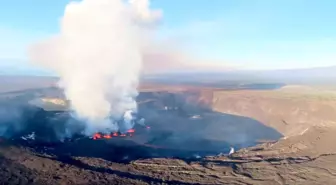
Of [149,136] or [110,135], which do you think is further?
[149,136]

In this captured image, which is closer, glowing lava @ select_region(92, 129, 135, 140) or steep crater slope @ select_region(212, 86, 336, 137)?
glowing lava @ select_region(92, 129, 135, 140)

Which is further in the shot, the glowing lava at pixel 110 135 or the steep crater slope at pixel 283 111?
the steep crater slope at pixel 283 111

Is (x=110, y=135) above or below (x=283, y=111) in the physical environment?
below

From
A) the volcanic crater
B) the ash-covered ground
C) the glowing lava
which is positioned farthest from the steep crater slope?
the glowing lava

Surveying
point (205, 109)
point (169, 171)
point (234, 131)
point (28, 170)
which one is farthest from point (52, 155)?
point (205, 109)

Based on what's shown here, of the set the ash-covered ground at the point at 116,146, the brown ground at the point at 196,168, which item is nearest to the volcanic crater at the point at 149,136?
the ash-covered ground at the point at 116,146

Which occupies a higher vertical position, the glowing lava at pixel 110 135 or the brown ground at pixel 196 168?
the glowing lava at pixel 110 135

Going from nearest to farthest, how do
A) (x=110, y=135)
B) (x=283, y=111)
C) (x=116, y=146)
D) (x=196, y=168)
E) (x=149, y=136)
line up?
(x=196, y=168) < (x=116, y=146) < (x=110, y=135) < (x=149, y=136) < (x=283, y=111)

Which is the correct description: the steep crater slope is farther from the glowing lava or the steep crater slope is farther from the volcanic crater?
the glowing lava

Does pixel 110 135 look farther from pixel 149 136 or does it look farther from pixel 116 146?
pixel 116 146

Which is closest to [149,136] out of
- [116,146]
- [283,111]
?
[116,146]

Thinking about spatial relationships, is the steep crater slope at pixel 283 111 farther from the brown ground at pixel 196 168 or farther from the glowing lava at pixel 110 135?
the glowing lava at pixel 110 135

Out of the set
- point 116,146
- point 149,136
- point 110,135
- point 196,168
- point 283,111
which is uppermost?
point 283,111
